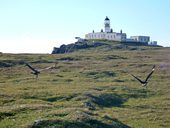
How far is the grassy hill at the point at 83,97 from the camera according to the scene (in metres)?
40.4

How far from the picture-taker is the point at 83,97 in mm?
61219

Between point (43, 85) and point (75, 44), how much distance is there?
11769cm

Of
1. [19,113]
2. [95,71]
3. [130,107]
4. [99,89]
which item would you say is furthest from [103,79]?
[19,113]

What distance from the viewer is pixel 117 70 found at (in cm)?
10319

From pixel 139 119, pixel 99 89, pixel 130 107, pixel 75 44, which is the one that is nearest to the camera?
pixel 139 119

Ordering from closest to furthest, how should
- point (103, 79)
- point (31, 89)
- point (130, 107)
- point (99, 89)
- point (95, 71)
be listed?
point (130, 107) < point (31, 89) < point (99, 89) < point (103, 79) < point (95, 71)

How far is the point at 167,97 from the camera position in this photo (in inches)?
2719

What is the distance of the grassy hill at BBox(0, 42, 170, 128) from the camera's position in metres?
40.4

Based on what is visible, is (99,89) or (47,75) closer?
(99,89)

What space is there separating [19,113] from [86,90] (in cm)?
2693

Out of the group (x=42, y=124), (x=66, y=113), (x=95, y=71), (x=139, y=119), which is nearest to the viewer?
(x=42, y=124)

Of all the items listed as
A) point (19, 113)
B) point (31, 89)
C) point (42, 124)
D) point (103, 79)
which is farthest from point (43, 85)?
point (42, 124)

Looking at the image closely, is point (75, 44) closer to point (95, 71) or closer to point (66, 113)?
point (95, 71)

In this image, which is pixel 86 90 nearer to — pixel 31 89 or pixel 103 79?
pixel 31 89
